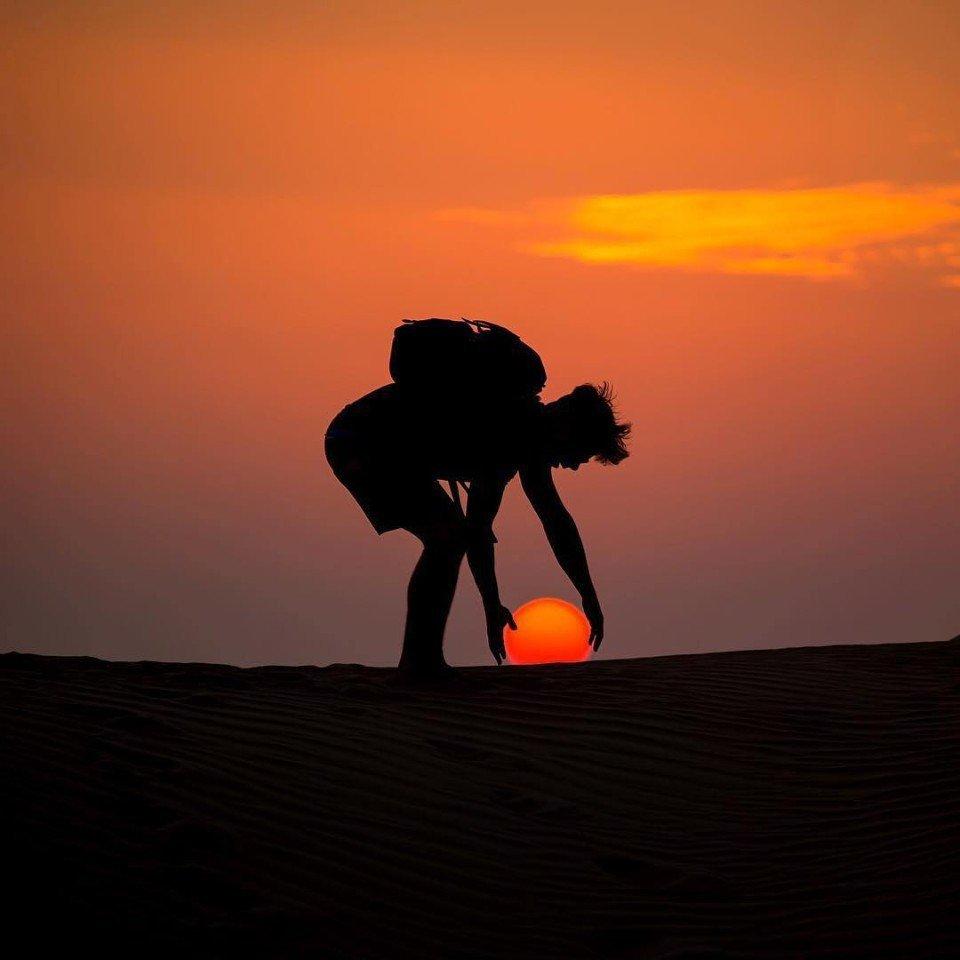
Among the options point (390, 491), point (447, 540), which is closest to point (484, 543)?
point (447, 540)

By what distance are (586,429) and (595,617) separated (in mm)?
1062

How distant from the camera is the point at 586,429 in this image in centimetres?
790

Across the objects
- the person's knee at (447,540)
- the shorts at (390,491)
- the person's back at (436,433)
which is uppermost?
Answer: the person's back at (436,433)

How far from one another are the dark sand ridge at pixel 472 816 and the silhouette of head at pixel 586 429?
1.38m

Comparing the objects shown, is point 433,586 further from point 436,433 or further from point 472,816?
point 472,816

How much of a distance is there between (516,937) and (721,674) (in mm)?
4352

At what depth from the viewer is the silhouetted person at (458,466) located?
311 inches

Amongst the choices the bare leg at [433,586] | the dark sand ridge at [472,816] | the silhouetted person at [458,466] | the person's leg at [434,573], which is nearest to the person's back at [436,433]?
the silhouetted person at [458,466]

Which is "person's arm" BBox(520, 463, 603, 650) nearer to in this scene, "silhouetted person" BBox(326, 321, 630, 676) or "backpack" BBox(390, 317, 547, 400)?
"silhouetted person" BBox(326, 321, 630, 676)

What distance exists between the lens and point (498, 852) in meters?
5.68

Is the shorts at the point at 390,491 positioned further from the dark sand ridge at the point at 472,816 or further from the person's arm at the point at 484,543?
the dark sand ridge at the point at 472,816

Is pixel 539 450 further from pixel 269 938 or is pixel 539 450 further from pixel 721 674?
A: pixel 269 938

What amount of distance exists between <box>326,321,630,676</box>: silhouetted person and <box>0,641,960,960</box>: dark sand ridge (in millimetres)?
566

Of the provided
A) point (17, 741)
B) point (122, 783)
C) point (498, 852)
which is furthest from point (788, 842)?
point (17, 741)
